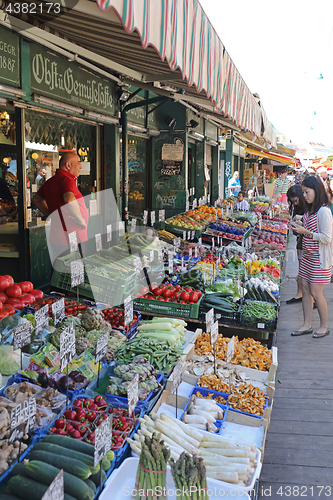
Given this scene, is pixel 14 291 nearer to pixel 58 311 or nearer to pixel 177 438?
pixel 58 311

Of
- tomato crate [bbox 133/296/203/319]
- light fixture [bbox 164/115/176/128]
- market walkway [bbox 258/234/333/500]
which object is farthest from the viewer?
light fixture [bbox 164/115/176/128]

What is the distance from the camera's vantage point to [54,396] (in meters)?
2.60

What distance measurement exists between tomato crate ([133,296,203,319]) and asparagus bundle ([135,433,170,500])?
257 cm

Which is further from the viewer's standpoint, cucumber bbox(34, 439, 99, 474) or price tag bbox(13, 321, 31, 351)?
price tag bbox(13, 321, 31, 351)

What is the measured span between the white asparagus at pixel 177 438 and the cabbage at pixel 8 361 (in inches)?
41.5

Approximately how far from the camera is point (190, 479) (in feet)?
6.17

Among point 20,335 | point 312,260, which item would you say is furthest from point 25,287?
point 312,260

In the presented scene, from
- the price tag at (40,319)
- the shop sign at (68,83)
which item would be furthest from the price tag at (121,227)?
the price tag at (40,319)

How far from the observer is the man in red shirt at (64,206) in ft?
15.0

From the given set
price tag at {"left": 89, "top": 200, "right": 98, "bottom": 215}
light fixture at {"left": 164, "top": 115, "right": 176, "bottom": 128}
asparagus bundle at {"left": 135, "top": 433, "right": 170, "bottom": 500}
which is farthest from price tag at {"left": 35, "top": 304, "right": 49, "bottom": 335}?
light fixture at {"left": 164, "top": 115, "right": 176, "bottom": 128}

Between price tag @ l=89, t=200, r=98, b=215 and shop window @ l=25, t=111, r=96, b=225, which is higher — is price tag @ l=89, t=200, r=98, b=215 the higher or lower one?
the lower one

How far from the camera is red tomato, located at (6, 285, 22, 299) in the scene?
12.7 ft

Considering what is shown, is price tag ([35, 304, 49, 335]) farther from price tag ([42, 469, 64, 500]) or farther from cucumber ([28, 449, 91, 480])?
price tag ([42, 469, 64, 500])

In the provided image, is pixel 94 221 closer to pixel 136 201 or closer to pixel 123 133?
pixel 123 133
